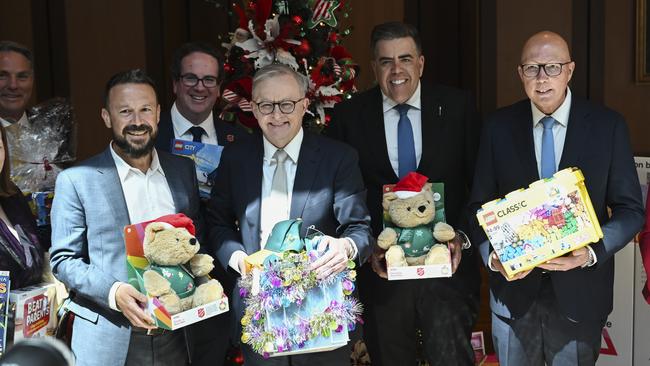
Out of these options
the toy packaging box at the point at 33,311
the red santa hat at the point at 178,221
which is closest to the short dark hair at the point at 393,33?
the red santa hat at the point at 178,221

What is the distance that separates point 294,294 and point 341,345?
27 cm

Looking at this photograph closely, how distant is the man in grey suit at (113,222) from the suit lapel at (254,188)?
0.25 m

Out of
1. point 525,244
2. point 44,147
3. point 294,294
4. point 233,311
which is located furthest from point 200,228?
point 525,244

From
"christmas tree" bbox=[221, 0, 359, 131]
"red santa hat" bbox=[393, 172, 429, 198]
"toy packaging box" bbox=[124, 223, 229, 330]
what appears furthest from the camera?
"christmas tree" bbox=[221, 0, 359, 131]

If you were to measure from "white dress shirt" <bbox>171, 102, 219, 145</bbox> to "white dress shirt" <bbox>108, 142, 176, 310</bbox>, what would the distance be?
2.11 feet

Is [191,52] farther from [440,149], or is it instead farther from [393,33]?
[440,149]

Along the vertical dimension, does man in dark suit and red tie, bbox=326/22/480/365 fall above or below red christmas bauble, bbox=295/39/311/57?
below

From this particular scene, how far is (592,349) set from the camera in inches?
132

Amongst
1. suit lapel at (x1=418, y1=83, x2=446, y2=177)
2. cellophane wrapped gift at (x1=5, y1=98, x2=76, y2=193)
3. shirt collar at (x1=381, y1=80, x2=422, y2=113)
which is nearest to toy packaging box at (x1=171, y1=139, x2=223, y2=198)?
cellophane wrapped gift at (x1=5, y1=98, x2=76, y2=193)

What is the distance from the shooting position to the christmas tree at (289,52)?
4469mm

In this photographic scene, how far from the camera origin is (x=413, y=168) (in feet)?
12.3

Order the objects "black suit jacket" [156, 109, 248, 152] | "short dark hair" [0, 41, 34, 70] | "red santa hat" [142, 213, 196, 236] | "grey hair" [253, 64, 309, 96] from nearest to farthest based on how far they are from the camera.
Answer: "red santa hat" [142, 213, 196, 236] → "grey hair" [253, 64, 309, 96] → "black suit jacket" [156, 109, 248, 152] → "short dark hair" [0, 41, 34, 70]

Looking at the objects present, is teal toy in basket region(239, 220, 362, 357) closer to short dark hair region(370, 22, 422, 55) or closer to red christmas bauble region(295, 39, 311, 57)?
short dark hair region(370, 22, 422, 55)

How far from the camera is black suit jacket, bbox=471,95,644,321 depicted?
3256 mm
